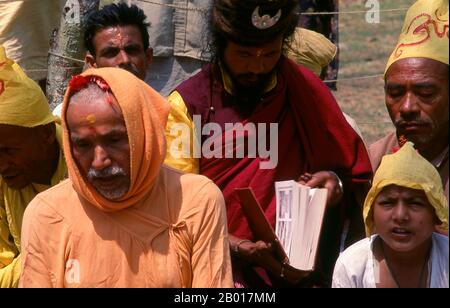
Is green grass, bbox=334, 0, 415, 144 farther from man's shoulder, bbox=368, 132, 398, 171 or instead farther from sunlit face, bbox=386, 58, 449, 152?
sunlit face, bbox=386, 58, 449, 152

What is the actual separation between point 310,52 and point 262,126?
4.44ft

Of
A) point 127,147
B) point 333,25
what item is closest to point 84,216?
point 127,147

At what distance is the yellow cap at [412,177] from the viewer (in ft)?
19.2


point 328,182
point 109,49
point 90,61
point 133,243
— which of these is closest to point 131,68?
point 109,49

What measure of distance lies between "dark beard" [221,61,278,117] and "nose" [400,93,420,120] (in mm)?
625

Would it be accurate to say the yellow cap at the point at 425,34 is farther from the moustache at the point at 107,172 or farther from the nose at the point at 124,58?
the moustache at the point at 107,172

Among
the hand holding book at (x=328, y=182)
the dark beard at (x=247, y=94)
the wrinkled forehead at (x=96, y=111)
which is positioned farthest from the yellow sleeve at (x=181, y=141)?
the wrinkled forehead at (x=96, y=111)

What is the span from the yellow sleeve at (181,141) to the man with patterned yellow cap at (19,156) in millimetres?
545

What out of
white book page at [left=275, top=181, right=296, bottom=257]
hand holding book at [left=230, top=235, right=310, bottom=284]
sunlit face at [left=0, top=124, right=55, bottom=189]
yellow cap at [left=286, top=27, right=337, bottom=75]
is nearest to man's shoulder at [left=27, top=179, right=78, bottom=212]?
sunlit face at [left=0, top=124, right=55, bottom=189]

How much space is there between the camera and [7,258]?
652 cm

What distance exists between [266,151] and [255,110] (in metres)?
Result: 0.20

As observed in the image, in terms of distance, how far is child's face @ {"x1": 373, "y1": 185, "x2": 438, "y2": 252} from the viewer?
585cm
